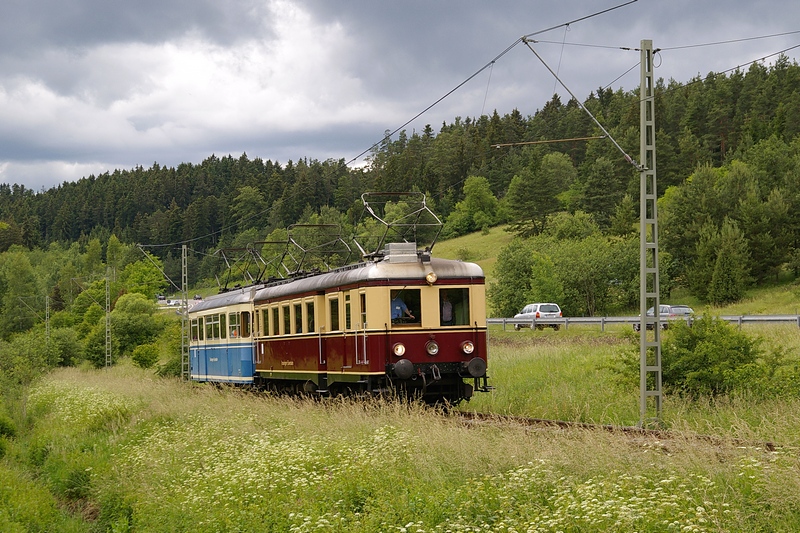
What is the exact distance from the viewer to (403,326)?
18.0 meters

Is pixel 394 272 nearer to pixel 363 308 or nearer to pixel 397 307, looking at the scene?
pixel 397 307

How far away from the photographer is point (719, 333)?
1741 centimetres

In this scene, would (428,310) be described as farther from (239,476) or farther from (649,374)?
(239,476)

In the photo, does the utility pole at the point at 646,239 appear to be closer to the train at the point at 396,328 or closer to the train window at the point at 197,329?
the train at the point at 396,328

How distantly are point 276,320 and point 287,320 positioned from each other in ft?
3.18

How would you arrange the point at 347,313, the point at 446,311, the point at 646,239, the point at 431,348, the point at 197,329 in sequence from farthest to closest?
1. the point at 197,329
2. the point at 347,313
3. the point at 446,311
4. the point at 431,348
5. the point at 646,239

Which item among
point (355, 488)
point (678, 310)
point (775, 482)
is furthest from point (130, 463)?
point (678, 310)

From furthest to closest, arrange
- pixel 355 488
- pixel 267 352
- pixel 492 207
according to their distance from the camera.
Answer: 1. pixel 492 207
2. pixel 267 352
3. pixel 355 488

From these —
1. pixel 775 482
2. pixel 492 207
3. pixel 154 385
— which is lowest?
pixel 154 385

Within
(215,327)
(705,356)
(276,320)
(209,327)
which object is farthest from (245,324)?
(705,356)

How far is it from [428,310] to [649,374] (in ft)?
14.1

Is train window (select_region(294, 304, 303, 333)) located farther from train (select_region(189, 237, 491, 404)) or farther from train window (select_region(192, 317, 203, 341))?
train window (select_region(192, 317, 203, 341))

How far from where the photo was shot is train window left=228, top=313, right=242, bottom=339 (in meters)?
26.5

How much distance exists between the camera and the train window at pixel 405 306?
707 inches
